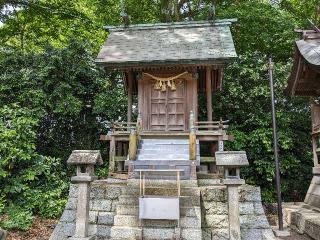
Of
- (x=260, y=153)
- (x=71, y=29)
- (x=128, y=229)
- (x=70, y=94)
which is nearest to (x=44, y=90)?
(x=70, y=94)

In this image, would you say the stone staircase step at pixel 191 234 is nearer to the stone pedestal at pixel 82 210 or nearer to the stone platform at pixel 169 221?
the stone platform at pixel 169 221

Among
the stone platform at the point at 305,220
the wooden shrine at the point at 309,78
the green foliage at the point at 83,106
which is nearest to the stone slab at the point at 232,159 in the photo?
the stone platform at the point at 305,220

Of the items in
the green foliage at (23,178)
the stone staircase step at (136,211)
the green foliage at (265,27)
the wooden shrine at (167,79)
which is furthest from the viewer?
the green foliage at (265,27)

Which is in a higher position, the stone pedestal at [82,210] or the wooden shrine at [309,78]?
the wooden shrine at [309,78]

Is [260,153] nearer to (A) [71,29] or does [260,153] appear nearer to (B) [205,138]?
(B) [205,138]

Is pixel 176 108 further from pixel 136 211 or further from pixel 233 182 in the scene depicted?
pixel 233 182

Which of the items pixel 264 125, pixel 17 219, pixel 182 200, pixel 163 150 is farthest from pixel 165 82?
pixel 17 219

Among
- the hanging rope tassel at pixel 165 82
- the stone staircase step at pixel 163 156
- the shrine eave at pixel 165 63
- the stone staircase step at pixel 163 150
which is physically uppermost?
the shrine eave at pixel 165 63

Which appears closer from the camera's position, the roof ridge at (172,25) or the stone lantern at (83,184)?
the stone lantern at (83,184)

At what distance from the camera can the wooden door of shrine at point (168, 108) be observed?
11883 mm

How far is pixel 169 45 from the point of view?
12.3 metres

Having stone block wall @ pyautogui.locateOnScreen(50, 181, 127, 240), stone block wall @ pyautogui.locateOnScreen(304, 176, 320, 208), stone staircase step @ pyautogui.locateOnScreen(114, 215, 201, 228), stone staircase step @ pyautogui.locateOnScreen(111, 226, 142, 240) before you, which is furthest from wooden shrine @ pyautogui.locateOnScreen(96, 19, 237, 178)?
stone block wall @ pyautogui.locateOnScreen(304, 176, 320, 208)

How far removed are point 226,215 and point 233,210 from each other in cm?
79

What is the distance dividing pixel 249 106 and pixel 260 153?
2511 mm
